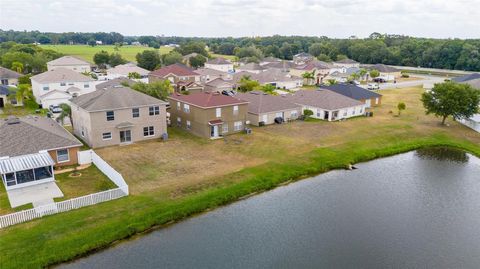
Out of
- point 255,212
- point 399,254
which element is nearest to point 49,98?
point 255,212

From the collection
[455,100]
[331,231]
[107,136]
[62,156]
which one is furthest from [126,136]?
[455,100]

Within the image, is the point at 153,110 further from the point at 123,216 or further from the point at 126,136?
the point at 123,216

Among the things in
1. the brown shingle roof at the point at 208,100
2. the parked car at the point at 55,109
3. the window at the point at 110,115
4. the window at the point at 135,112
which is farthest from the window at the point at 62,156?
Result: the parked car at the point at 55,109

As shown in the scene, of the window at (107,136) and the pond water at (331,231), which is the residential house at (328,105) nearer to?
the pond water at (331,231)

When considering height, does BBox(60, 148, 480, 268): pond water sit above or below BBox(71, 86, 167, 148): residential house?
below

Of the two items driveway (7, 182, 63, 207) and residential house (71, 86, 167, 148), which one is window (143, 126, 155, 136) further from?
driveway (7, 182, 63, 207)

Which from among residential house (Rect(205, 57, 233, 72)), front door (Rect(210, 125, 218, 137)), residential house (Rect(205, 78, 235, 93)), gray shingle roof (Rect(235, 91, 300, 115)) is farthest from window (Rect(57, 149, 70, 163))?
residential house (Rect(205, 57, 233, 72))

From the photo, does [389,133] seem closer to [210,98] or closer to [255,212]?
[210,98]
